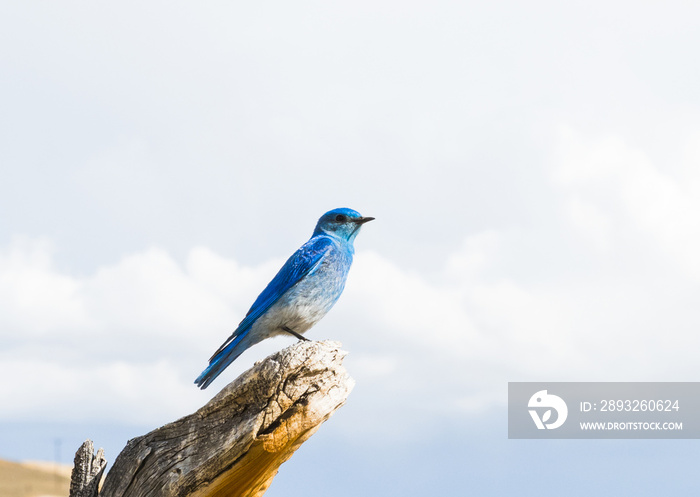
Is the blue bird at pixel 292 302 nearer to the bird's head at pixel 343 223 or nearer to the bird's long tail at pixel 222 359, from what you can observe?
the bird's long tail at pixel 222 359

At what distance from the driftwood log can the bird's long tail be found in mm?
977

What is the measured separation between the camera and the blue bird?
22.6 feet

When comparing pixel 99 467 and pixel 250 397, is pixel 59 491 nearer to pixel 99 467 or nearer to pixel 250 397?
pixel 99 467

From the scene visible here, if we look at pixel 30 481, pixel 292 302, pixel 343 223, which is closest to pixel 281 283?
pixel 292 302

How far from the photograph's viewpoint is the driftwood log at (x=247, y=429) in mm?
5383

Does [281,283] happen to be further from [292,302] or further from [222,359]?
[222,359]

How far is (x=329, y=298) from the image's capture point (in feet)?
23.3

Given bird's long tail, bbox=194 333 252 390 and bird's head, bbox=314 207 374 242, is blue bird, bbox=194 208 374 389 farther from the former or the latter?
bird's head, bbox=314 207 374 242

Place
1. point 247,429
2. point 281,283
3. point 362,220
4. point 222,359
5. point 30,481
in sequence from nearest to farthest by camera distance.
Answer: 1. point 247,429
2. point 222,359
3. point 281,283
4. point 362,220
5. point 30,481

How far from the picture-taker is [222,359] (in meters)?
6.85

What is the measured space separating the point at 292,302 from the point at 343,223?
112cm

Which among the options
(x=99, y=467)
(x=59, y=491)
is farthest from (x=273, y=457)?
(x=59, y=491)

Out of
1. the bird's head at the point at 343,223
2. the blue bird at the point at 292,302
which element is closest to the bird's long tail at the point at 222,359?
the blue bird at the point at 292,302

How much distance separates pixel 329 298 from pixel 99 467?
96.3 inches
